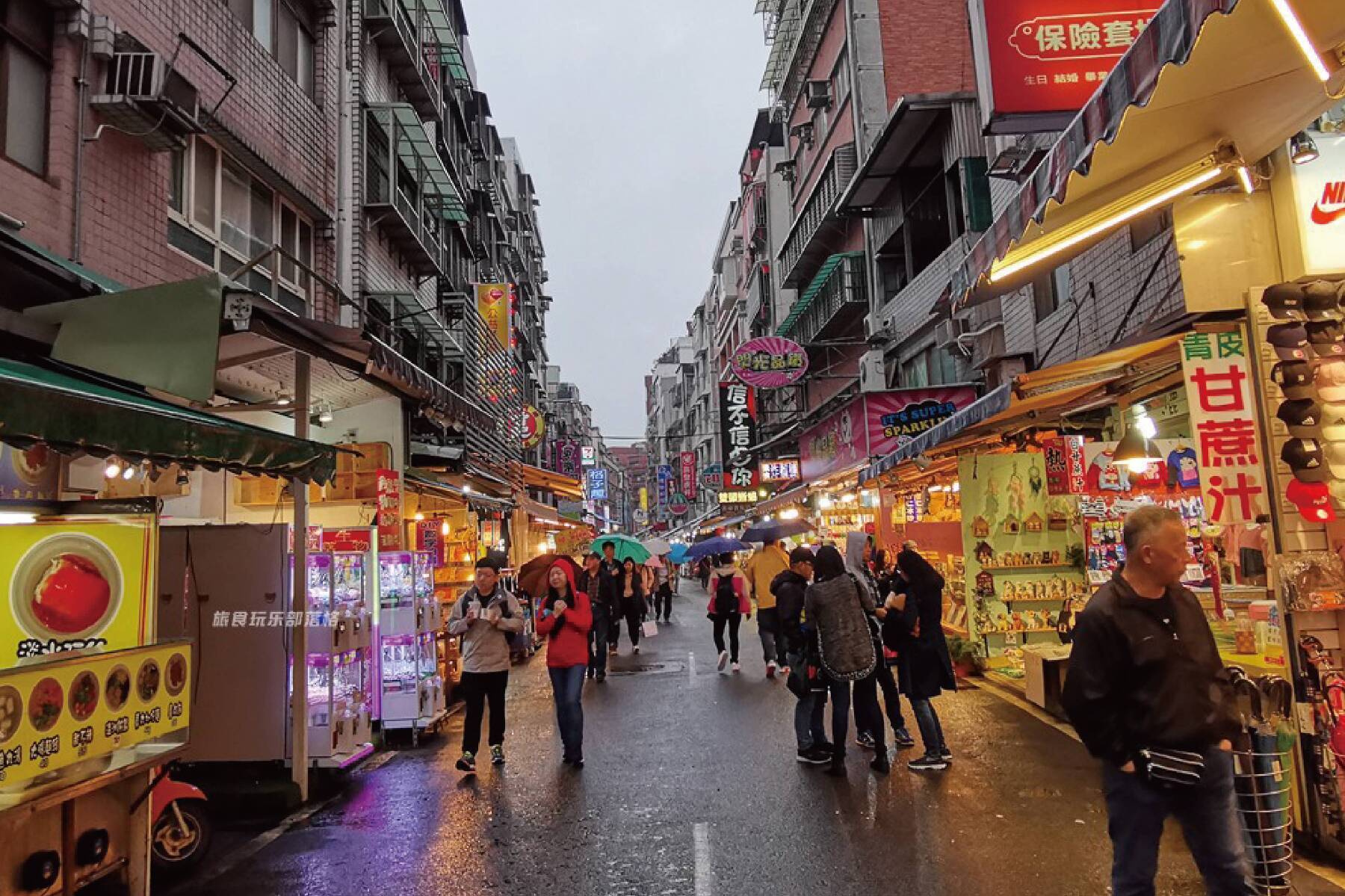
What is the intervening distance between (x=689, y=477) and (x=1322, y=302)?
61.8 m

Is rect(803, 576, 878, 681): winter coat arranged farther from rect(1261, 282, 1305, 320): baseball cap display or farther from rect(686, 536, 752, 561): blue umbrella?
rect(686, 536, 752, 561): blue umbrella

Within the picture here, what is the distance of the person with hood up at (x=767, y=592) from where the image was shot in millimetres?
12859

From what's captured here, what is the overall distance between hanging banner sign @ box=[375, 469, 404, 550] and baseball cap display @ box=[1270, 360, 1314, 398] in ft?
30.3

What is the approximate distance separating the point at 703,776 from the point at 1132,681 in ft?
15.5

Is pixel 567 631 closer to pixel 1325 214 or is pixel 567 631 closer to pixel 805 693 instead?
pixel 805 693

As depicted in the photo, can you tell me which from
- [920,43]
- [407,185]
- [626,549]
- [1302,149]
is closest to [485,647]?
[1302,149]

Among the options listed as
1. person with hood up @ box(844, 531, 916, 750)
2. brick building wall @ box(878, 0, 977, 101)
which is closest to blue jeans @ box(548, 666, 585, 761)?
person with hood up @ box(844, 531, 916, 750)

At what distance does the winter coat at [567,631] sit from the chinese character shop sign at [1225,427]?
5.27 metres

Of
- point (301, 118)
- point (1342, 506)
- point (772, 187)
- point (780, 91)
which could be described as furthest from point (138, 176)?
point (772, 187)

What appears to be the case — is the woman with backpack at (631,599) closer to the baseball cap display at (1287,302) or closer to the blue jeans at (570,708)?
the blue jeans at (570,708)

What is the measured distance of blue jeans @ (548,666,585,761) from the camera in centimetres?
812

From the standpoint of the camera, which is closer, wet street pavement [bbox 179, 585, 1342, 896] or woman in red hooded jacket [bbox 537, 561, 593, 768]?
wet street pavement [bbox 179, 585, 1342, 896]

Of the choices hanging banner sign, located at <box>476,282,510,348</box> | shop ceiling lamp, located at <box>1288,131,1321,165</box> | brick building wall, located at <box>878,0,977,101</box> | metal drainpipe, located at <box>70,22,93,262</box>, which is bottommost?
shop ceiling lamp, located at <box>1288,131,1321,165</box>

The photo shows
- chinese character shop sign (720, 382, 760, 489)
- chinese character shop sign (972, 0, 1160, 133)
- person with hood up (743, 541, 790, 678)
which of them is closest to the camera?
chinese character shop sign (972, 0, 1160, 133)
